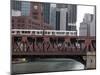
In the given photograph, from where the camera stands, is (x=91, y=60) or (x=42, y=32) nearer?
(x=42, y=32)

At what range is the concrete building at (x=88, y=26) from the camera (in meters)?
2.15

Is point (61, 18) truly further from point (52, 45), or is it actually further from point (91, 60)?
point (91, 60)

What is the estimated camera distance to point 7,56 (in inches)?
74.1

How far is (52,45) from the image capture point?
2.06 meters

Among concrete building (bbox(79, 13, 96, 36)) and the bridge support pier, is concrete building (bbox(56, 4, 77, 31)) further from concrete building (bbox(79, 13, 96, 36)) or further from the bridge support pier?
the bridge support pier

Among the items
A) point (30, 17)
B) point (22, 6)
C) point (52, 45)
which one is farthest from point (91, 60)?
point (22, 6)

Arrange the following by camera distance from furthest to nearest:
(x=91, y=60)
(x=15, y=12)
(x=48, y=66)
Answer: (x=91, y=60) → (x=48, y=66) → (x=15, y=12)

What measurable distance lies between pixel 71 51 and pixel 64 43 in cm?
12

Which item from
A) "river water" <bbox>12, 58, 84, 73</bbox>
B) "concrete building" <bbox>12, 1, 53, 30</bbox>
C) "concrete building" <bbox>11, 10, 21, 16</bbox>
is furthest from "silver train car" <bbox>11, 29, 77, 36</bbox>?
"river water" <bbox>12, 58, 84, 73</bbox>

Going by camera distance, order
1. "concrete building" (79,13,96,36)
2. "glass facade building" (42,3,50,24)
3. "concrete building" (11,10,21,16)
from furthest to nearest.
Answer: "concrete building" (79,13,96,36) < "glass facade building" (42,3,50,24) < "concrete building" (11,10,21,16)

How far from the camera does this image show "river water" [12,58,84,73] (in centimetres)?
196

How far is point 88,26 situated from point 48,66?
621mm

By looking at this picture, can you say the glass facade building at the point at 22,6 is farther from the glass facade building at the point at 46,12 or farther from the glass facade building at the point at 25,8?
the glass facade building at the point at 46,12

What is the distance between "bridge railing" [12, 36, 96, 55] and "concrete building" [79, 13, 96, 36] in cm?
5
